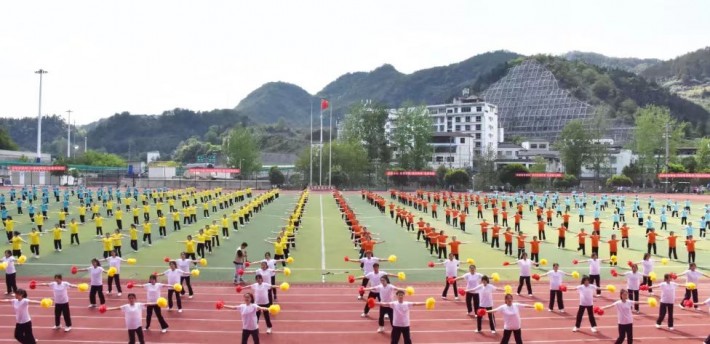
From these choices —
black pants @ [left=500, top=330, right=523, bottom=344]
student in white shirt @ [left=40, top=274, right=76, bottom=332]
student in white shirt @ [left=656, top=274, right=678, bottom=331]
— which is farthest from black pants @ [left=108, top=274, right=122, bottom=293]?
student in white shirt @ [left=656, top=274, right=678, bottom=331]

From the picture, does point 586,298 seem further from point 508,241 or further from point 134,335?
point 508,241

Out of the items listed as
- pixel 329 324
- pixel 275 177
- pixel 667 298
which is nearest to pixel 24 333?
pixel 329 324

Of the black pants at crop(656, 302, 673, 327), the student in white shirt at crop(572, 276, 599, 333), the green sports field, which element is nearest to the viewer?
the student in white shirt at crop(572, 276, 599, 333)

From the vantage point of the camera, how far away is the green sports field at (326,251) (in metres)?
22.7

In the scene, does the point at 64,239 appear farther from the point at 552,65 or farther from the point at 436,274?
the point at 552,65

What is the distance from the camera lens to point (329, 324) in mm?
15609

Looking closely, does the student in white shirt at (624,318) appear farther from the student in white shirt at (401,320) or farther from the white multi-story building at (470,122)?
the white multi-story building at (470,122)

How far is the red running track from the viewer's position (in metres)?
14.3

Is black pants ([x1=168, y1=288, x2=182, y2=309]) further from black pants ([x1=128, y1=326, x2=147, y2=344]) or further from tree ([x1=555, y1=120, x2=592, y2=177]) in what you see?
tree ([x1=555, y1=120, x2=592, y2=177])

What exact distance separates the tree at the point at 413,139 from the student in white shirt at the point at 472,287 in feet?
270

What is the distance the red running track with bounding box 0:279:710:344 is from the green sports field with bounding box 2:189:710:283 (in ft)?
10.7

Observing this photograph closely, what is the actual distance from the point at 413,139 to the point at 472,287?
86111mm

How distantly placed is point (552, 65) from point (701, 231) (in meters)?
156

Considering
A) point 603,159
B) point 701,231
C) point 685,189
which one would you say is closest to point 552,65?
point 603,159
